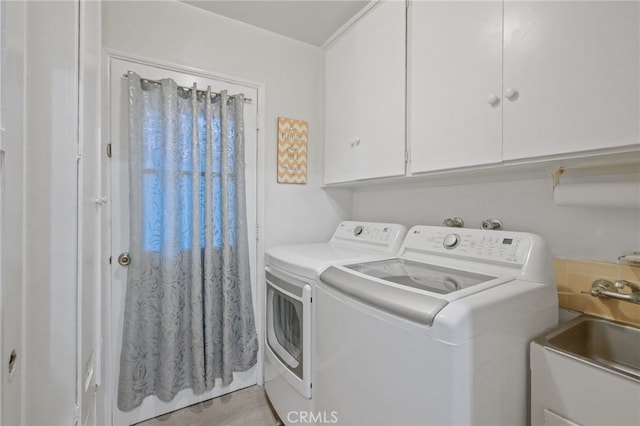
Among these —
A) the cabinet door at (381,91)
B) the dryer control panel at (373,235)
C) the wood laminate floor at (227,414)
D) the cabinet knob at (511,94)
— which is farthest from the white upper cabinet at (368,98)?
the wood laminate floor at (227,414)

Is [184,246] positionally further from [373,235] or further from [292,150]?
[373,235]

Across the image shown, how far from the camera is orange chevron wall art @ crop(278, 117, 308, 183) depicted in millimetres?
2055

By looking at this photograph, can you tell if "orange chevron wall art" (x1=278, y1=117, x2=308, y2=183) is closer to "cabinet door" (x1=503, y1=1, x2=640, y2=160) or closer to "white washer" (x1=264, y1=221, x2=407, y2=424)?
"white washer" (x1=264, y1=221, x2=407, y2=424)

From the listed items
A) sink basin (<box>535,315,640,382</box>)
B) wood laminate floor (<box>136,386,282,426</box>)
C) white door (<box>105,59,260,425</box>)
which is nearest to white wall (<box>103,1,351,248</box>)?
white door (<box>105,59,260,425</box>)

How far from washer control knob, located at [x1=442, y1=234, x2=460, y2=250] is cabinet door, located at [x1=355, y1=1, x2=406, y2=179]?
43cm

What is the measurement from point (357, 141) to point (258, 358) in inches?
66.9

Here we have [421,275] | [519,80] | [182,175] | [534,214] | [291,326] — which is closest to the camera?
[519,80]

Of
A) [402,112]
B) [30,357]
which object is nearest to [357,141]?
[402,112]

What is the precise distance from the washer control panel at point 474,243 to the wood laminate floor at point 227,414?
4.55 ft

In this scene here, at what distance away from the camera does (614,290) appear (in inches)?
40.5

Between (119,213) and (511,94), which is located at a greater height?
(511,94)

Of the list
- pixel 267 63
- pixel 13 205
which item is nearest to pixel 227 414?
pixel 13 205

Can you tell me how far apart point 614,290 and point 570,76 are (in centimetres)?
82

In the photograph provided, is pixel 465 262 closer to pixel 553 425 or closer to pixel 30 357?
pixel 553 425
